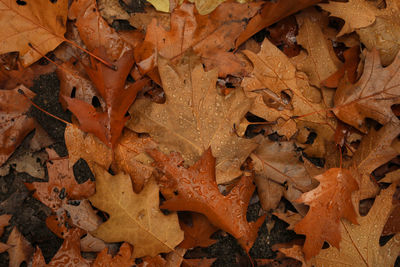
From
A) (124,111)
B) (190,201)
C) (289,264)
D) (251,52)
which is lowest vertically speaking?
(289,264)

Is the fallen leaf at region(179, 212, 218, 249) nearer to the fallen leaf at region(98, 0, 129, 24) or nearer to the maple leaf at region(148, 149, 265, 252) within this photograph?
the maple leaf at region(148, 149, 265, 252)

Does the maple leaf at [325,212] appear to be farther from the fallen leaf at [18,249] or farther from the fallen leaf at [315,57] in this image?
the fallen leaf at [18,249]

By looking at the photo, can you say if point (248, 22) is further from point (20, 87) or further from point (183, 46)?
point (20, 87)

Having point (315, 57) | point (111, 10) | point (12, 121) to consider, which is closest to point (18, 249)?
point (12, 121)

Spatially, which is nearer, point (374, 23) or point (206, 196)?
point (206, 196)

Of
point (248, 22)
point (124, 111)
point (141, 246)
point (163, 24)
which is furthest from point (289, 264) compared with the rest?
point (163, 24)

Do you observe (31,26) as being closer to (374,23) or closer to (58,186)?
(58,186)
